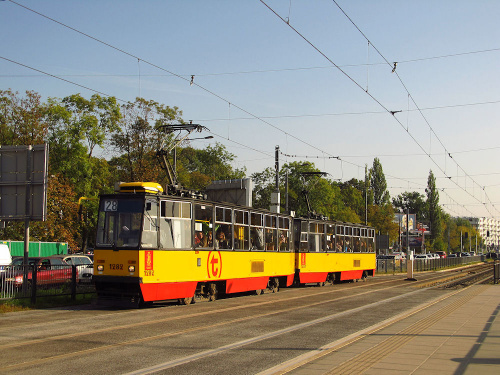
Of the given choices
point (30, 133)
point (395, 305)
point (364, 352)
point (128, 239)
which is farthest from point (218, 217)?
point (30, 133)

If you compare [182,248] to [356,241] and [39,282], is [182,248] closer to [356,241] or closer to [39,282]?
[39,282]

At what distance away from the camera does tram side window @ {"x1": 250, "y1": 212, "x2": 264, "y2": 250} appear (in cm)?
2255

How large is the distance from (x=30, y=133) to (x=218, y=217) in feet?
90.9

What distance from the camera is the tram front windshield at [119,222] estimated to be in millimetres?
16562

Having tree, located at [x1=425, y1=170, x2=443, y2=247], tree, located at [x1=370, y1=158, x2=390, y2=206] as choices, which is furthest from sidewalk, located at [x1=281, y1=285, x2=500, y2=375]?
tree, located at [x1=425, y1=170, x2=443, y2=247]

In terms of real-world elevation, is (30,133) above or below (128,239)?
above

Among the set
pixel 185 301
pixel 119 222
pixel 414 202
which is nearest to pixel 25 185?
pixel 119 222

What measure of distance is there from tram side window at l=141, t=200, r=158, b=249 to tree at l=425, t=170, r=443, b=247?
11949 cm

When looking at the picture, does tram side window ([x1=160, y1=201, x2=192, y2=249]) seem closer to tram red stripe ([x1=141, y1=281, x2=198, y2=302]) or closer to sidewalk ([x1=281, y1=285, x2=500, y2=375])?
tram red stripe ([x1=141, y1=281, x2=198, y2=302])

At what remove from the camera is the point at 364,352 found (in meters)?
9.79

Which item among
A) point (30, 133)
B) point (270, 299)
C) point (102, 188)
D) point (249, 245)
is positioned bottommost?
point (270, 299)

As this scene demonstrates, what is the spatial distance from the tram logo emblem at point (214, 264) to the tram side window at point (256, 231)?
105 inches

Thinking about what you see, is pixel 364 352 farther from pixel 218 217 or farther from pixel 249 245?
pixel 249 245

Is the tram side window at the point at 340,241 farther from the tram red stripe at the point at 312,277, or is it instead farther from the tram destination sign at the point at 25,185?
the tram destination sign at the point at 25,185
